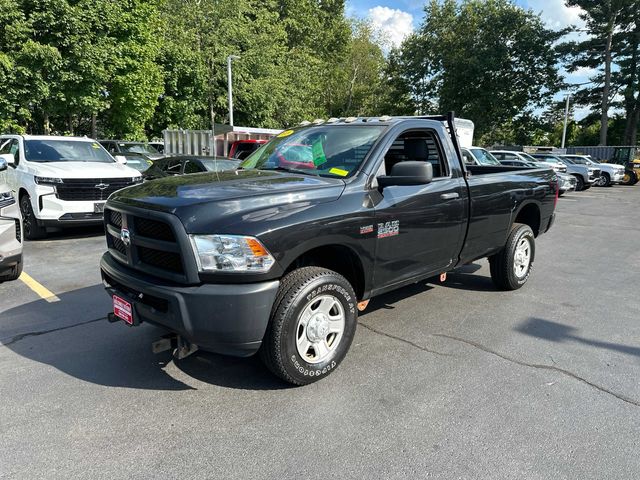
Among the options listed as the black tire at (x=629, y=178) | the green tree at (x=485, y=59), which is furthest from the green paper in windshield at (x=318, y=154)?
the green tree at (x=485, y=59)

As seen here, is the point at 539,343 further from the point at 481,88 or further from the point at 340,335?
the point at 481,88

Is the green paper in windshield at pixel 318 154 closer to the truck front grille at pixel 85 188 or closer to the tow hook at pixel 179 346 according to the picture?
the tow hook at pixel 179 346

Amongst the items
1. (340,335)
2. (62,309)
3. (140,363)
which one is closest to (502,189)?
(340,335)

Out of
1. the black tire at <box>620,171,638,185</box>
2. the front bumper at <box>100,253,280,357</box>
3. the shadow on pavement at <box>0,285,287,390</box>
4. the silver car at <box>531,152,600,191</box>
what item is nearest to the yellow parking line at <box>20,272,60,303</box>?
the shadow on pavement at <box>0,285,287,390</box>

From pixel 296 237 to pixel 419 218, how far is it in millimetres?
1386

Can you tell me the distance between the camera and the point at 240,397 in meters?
3.21

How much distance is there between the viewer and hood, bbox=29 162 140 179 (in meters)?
7.99

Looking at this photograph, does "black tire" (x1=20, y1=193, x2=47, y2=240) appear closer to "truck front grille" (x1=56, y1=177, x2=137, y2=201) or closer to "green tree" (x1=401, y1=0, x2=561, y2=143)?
"truck front grille" (x1=56, y1=177, x2=137, y2=201)

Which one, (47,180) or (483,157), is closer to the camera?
(47,180)

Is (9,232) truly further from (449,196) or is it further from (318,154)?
(449,196)

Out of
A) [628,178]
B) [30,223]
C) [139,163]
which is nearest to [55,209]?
[30,223]

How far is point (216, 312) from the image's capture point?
9.28 ft

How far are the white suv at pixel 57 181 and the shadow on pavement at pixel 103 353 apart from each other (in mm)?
3451

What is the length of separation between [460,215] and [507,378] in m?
1.61
